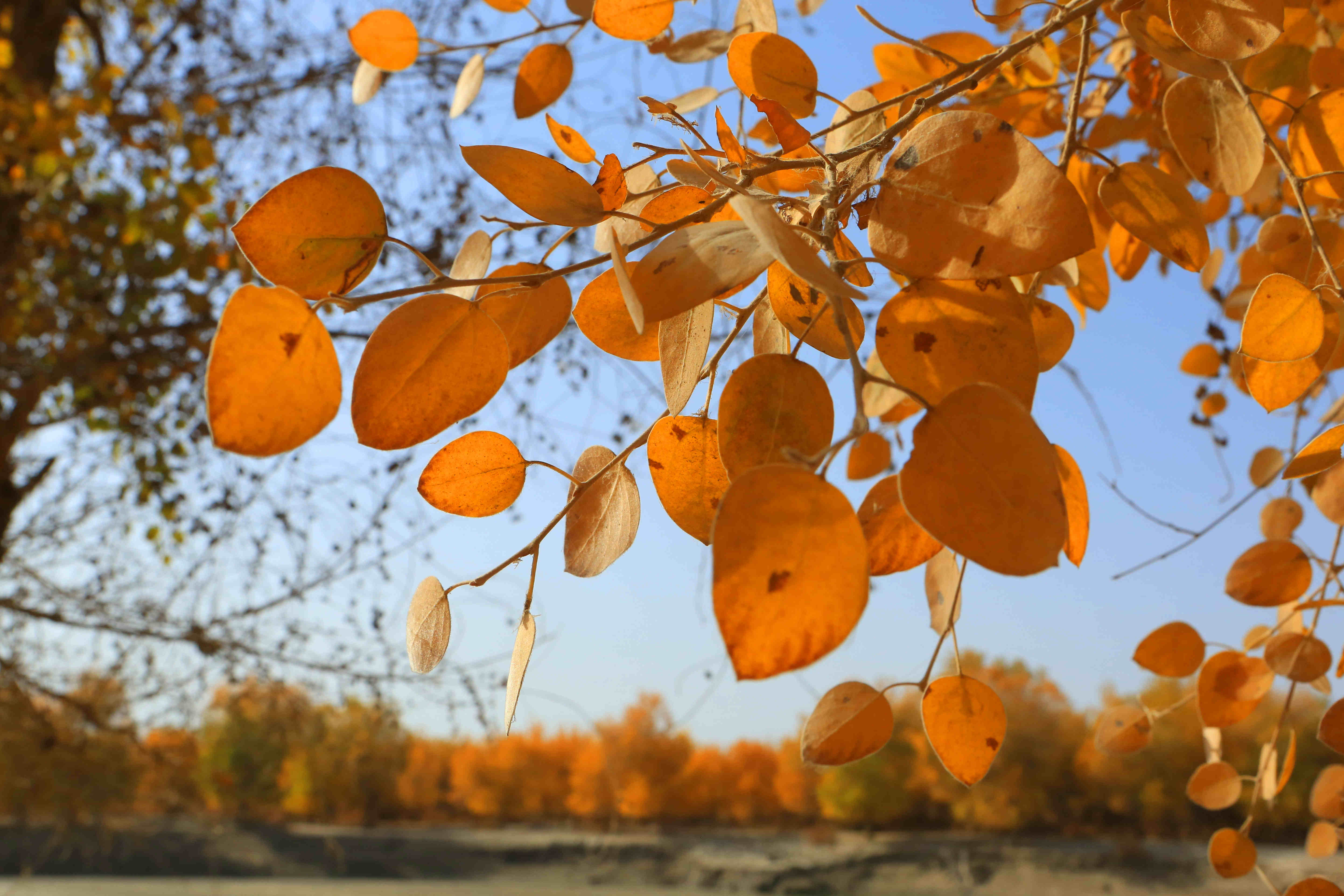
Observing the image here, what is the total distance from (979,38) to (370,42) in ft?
Answer: 0.55

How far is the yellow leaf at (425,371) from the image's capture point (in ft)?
0.40

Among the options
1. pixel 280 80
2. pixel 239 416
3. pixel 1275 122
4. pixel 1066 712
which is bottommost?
pixel 1066 712

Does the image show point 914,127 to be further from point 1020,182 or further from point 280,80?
point 280,80

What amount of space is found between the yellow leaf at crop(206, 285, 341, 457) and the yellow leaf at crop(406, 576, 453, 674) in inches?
2.3

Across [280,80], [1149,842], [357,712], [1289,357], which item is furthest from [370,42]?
[1149,842]

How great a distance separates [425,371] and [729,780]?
8.84 feet

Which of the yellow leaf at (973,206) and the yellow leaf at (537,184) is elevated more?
the yellow leaf at (537,184)

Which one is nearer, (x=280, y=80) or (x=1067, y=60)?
(x=1067, y=60)

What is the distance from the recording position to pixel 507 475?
0.57 ft

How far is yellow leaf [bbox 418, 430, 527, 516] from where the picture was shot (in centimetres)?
17

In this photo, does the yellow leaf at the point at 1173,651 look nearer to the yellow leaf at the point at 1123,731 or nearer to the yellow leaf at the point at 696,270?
the yellow leaf at the point at 1123,731

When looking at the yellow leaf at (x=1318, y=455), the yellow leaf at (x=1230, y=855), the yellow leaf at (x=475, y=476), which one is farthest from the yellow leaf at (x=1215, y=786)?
the yellow leaf at (x=475, y=476)

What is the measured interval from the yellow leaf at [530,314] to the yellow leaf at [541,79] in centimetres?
11

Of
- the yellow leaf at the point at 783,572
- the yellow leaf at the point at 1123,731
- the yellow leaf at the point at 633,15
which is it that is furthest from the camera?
the yellow leaf at the point at 1123,731
